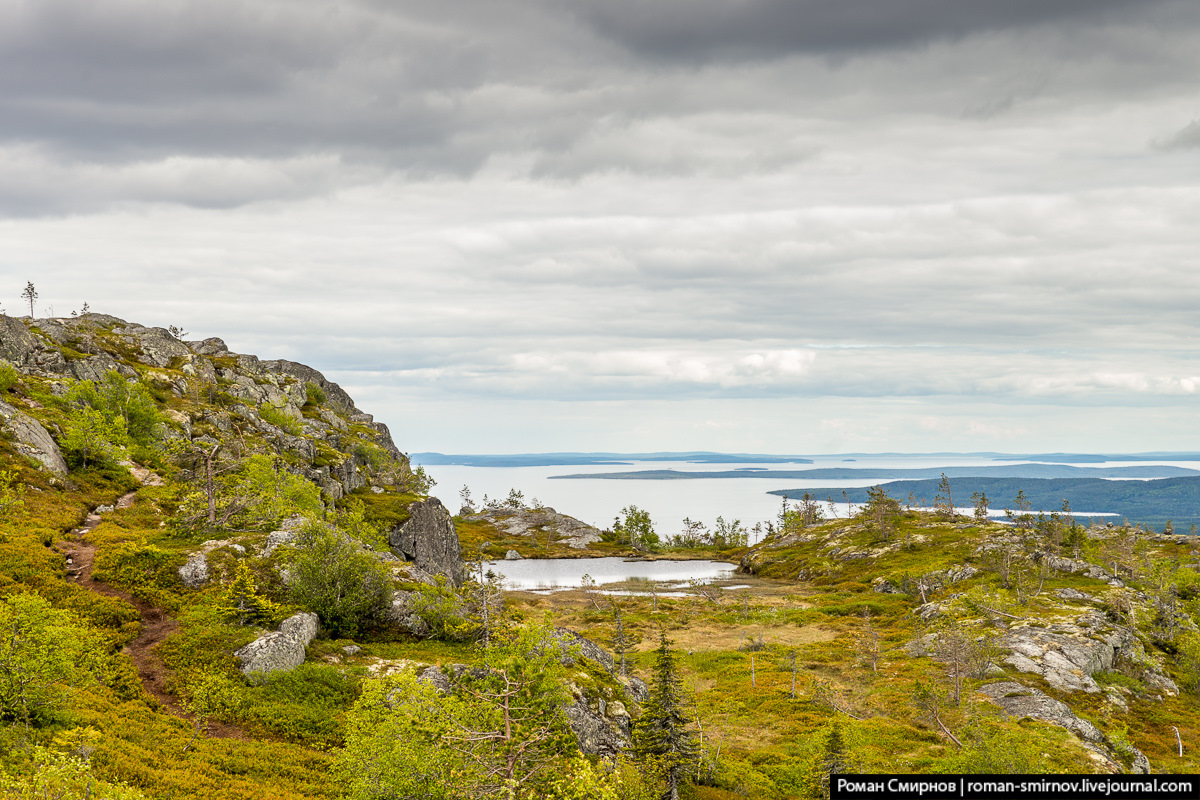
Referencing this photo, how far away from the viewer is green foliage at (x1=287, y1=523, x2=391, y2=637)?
1983 inches

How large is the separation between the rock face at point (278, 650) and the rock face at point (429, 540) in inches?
2401

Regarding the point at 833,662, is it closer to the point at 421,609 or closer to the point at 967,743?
the point at 967,743

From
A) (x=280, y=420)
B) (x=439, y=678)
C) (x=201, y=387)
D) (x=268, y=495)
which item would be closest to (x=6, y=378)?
(x=201, y=387)

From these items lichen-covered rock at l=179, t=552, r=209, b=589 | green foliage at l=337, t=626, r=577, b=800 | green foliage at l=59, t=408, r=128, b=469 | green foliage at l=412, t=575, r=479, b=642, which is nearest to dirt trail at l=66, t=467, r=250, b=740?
lichen-covered rock at l=179, t=552, r=209, b=589

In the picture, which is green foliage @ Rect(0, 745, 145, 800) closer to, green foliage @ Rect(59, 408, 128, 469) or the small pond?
green foliage @ Rect(59, 408, 128, 469)

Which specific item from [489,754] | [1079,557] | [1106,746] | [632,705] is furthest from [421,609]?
[1079,557]

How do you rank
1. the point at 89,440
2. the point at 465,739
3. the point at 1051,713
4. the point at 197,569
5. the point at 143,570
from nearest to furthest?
1. the point at 465,739
2. the point at 143,570
3. the point at 197,569
4. the point at 1051,713
5. the point at 89,440

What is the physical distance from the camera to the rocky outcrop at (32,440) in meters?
72.0

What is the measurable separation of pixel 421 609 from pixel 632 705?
1937 centimetres

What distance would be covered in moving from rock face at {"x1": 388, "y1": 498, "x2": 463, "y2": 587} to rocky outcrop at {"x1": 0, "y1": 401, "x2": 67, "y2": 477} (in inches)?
1928

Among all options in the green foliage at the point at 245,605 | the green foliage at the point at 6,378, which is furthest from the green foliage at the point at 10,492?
the green foliage at the point at 6,378

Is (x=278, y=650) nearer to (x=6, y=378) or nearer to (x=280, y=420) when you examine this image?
(x=6, y=378)

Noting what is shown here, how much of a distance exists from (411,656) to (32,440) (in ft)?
199

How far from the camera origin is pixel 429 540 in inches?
4596
